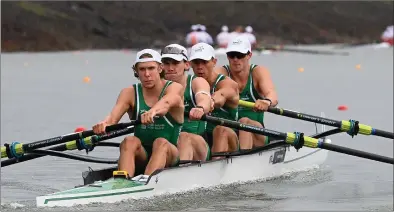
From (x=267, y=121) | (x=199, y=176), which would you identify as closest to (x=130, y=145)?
(x=199, y=176)

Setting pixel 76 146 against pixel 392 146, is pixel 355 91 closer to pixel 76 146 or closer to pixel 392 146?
pixel 392 146

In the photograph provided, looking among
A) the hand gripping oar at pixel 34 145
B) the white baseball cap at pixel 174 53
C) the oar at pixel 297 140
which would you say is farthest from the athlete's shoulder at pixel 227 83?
the hand gripping oar at pixel 34 145

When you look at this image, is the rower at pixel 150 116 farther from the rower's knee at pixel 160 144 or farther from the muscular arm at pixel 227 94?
the muscular arm at pixel 227 94

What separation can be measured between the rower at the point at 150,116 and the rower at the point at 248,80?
1.81 m

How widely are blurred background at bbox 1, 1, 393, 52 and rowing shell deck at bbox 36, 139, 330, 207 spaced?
32108mm

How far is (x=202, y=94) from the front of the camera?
10.7 metres

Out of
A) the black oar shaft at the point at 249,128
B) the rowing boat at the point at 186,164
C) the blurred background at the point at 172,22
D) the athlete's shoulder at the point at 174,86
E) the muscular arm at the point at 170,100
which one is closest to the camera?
the rowing boat at the point at 186,164

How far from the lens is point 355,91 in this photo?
2630 cm

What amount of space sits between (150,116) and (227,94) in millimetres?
1956

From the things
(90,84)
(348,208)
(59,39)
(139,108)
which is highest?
(59,39)

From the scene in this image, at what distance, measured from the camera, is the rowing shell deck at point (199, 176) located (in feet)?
30.3

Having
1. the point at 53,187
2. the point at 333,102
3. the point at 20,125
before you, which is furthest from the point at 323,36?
the point at 53,187

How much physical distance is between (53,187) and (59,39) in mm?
41124

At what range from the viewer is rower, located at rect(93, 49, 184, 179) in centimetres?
989
